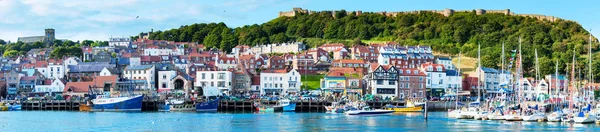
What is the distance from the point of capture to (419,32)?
11656 centimetres

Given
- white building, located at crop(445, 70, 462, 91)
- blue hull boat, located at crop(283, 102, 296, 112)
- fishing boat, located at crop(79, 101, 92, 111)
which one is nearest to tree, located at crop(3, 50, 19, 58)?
fishing boat, located at crop(79, 101, 92, 111)

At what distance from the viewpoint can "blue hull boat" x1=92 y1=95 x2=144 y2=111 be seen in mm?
67000

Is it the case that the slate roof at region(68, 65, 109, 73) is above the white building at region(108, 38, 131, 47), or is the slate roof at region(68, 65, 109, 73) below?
below

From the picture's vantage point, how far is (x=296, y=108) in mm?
67500

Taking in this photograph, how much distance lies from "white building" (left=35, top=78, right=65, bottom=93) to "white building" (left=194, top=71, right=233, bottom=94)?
530 inches

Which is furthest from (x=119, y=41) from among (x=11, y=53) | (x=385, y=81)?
(x=385, y=81)

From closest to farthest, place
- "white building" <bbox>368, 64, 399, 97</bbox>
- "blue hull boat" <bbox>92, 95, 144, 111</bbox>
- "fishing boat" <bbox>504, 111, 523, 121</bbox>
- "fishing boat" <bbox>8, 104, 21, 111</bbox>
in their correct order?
"fishing boat" <bbox>504, 111, 523, 121</bbox>
"blue hull boat" <bbox>92, 95, 144, 111</bbox>
"fishing boat" <bbox>8, 104, 21, 111</bbox>
"white building" <bbox>368, 64, 399, 97</bbox>

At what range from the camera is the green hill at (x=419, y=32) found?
339ft

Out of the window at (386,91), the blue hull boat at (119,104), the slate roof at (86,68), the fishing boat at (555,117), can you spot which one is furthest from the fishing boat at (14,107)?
the fishing boat at (555,117)

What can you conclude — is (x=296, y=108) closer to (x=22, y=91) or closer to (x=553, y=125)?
(x=553, y=125)

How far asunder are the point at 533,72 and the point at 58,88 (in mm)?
46927

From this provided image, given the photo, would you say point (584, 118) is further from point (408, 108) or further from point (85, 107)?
point (85, 107)

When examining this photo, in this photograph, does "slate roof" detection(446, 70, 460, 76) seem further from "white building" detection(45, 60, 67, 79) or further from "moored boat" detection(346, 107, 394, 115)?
"white building" detection(45, 60, 67, 79)

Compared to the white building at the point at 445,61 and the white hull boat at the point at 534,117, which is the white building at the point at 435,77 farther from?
the white hull boat at the point at 534,117
